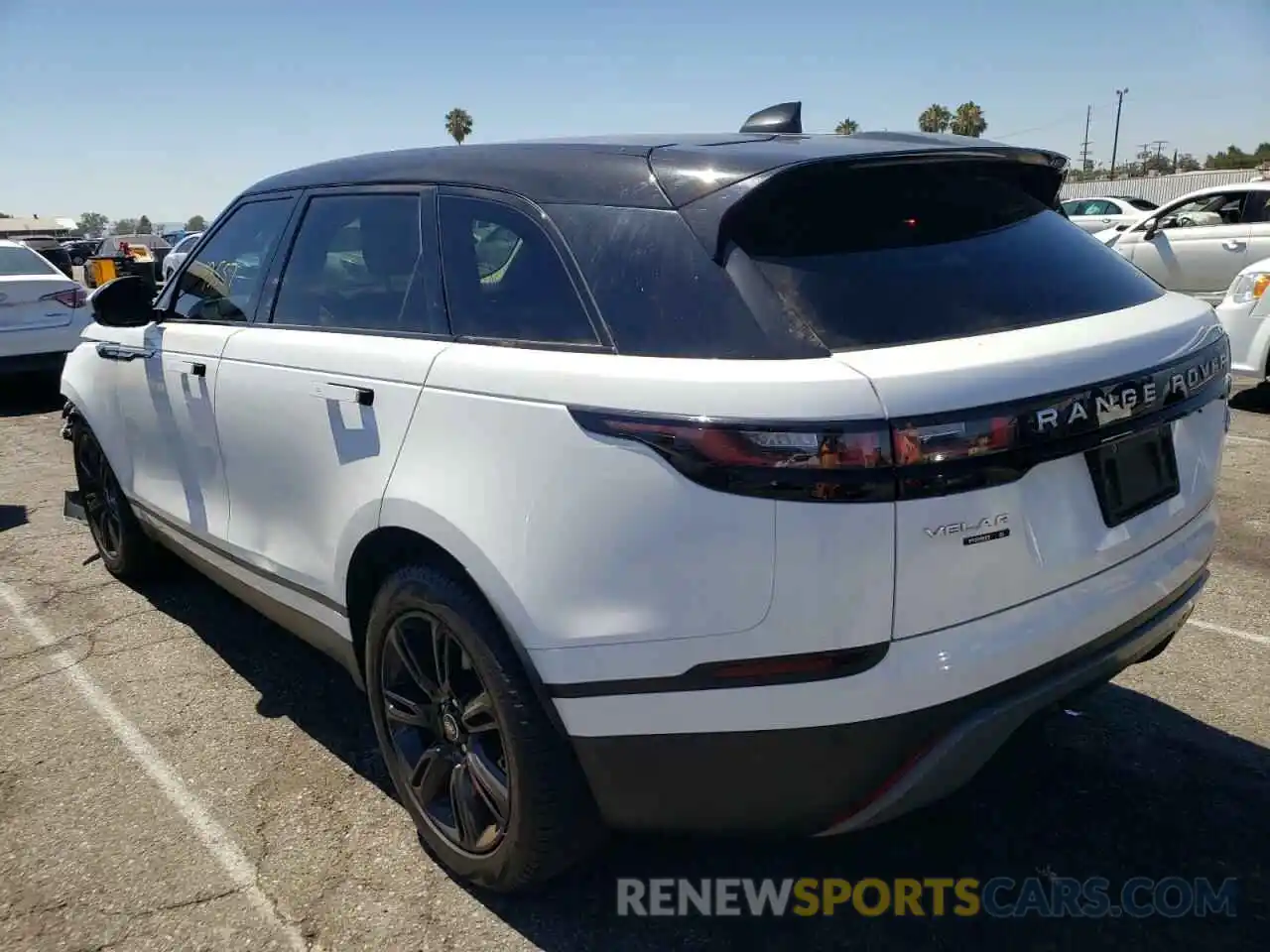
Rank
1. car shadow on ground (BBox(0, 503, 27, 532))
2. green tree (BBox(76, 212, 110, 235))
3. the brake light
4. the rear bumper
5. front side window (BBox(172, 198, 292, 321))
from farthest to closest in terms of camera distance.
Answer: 1. green tree (BBox(76, 212, 110, 235))
2. car shadow on ground (BBox(0, 503, 27, 532))
3. front side window (BBox(172, 198, 292, 321))
4. the rear bumper
5. the brake light

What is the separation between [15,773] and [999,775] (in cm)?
303

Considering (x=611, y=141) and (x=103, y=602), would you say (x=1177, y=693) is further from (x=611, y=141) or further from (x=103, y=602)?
(x=103, y=602)

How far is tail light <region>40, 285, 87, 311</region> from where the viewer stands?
9.71 metres

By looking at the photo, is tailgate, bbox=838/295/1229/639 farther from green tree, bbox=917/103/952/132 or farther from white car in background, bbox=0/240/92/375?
green tree, bbox=917/103/952/132

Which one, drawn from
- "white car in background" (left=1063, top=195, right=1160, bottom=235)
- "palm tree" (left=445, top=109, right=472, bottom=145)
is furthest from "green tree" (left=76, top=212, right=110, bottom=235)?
"white car in background" (left=1063, top=195, right=1160, bottom=235)

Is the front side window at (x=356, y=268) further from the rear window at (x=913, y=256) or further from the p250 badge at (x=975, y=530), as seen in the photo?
the p250 badge at (x=975, y=530)

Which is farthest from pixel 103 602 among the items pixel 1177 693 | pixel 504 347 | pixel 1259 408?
pixel 1259 408

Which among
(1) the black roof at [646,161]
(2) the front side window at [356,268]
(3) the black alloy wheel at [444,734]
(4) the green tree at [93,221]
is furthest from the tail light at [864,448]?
(4) the green tree at [93,221]

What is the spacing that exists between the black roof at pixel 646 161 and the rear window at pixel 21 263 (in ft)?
29.9

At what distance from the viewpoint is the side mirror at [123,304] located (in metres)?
3.79

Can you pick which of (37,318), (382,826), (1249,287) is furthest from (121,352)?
(1249,287)

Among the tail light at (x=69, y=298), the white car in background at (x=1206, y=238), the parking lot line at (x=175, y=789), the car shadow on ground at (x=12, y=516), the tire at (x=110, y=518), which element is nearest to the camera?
the parking lot line at (x=175, y=789)

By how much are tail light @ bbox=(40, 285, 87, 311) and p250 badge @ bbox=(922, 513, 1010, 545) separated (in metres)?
10.2

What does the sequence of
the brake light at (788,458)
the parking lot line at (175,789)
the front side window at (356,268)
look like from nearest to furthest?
the brake light at (788,458), the parking lot line at (175,789), the front side window at (356,268)
